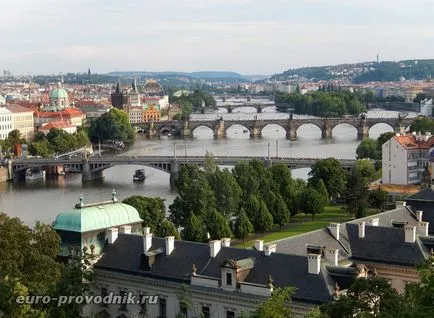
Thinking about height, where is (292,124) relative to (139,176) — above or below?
above

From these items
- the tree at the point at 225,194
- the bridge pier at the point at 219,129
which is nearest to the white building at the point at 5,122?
the bridge pier at the point at 219,129

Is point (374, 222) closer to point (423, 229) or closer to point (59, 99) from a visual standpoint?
point (423, 229)

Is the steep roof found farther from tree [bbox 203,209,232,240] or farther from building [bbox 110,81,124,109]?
building [bbox 110,81,124,109]

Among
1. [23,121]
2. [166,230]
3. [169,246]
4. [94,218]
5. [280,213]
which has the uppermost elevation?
[94,218]

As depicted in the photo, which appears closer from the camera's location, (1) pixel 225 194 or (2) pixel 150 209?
(2) pixel 150 209

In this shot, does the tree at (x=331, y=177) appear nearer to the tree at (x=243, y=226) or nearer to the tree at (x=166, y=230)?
the tree at (x=243, y=226)

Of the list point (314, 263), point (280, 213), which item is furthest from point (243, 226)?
point (314, 263)

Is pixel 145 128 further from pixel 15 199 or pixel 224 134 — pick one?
pixel 15 199
